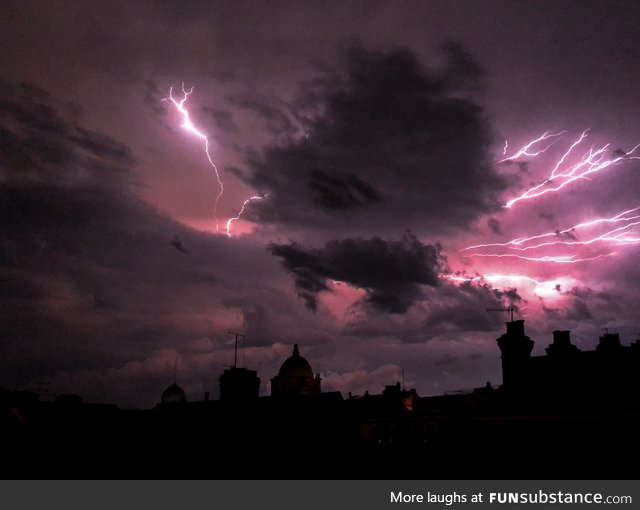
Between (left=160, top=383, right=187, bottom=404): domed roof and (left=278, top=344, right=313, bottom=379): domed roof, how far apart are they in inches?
873

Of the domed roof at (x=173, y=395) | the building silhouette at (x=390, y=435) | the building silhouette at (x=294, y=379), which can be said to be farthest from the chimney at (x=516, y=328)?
the domed roof at (x=173, y=395)

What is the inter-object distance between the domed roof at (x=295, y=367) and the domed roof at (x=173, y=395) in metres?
22.2

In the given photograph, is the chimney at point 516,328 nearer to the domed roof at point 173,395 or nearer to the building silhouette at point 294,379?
the building silhouette at point 294,379

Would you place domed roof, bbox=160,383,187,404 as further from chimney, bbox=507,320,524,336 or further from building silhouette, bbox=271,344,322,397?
chimney, bbox=507,320,524,336

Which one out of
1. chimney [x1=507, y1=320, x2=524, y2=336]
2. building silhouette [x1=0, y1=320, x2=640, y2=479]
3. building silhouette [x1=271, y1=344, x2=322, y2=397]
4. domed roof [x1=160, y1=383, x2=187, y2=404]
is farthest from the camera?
domed roof [x1=160, y1=383, x2=187, y2=404]

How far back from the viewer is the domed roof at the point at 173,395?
9650 cm

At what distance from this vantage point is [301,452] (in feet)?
174

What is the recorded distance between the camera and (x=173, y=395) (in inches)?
3826

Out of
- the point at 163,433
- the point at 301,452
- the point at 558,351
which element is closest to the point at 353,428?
the point at 301,452

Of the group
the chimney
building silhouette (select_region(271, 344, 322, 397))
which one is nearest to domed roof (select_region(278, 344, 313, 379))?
building silhouette (select_region(271, 344, 322, 397))

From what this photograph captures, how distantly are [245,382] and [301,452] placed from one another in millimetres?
32222

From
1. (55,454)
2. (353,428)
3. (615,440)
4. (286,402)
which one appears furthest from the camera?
(286,402)

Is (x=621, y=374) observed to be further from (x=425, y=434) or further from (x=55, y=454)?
(x=55, y=454)

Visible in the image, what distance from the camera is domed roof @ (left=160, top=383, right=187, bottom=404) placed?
96.5 meters
